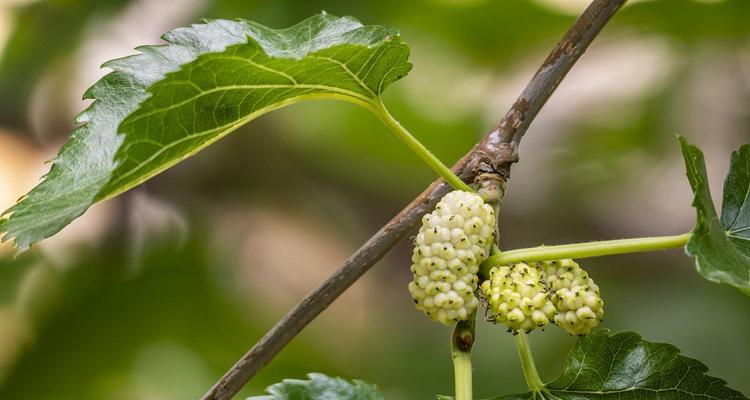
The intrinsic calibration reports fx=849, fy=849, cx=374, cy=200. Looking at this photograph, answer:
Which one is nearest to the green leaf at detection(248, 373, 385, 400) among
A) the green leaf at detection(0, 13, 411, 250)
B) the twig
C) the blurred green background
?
the twig

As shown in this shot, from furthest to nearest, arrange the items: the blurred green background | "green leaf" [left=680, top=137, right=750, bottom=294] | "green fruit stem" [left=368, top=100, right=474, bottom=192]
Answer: the blurred green background
"green fruit stem" [left=368, top=100, right=474, bottom=192]
"green leaf" [left=680, top=137, right=750, bottom=294]

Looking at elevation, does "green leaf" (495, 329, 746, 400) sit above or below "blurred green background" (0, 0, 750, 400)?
below

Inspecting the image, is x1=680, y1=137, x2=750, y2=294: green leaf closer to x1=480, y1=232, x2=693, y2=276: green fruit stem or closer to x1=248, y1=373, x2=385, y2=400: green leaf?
x1=480, y1=232, x2=693, y2=276: green fruit stem

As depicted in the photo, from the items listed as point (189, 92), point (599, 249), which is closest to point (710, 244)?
point (599, 249)

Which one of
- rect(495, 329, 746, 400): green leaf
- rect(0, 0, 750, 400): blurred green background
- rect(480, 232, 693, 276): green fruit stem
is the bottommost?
rect(495, 329, 746, 400): green leaf

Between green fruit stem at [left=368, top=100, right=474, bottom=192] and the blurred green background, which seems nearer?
green fruit stem at [left=368, top=100, right=474, bottom=192]

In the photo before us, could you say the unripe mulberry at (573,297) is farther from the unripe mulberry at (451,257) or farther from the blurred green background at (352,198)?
the blurred green background at (352,198)

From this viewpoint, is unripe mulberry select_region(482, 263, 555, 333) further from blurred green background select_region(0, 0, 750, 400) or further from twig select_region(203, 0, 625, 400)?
blurred green background select_region(0, 0, 750, 400)

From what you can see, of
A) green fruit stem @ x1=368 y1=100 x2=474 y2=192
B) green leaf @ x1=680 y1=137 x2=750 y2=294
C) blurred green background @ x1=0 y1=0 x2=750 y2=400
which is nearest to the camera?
green leaf @ x1=680 y1=137 x2=750 y2=294
